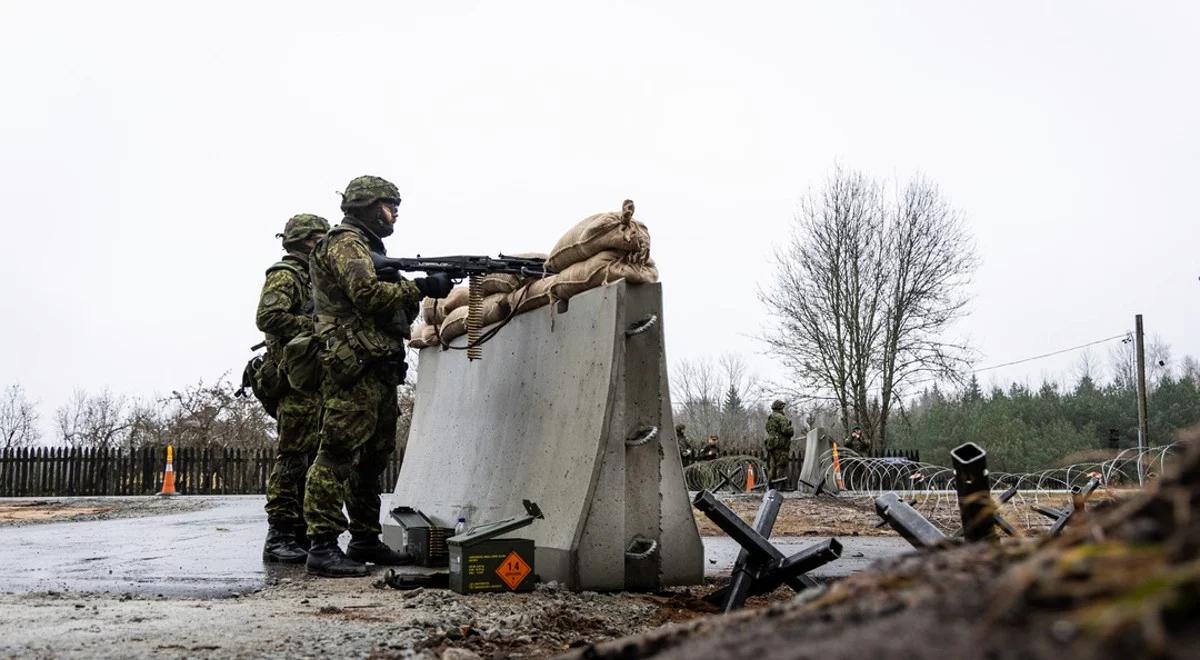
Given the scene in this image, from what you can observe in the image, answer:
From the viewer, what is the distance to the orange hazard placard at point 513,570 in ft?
15.5

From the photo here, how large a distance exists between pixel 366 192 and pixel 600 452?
2.68 m

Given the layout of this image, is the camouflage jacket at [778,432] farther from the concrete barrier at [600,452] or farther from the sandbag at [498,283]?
the concrete barrier at [600,452]

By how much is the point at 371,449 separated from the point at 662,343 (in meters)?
2.33

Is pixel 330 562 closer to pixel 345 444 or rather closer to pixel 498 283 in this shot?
pixel 345 444

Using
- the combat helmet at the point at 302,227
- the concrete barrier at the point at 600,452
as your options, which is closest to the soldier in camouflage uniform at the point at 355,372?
the concrete barrier at the point at 600,452

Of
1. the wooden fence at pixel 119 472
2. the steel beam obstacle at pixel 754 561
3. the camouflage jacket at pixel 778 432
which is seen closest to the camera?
the steel beam obstacle at pixel 754 561

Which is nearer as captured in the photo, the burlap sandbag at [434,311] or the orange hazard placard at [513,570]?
the orange hazard placard at [513,570]

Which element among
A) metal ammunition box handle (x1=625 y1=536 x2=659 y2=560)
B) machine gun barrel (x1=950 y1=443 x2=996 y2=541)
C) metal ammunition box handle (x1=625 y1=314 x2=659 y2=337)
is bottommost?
metal ammunition box handle (x1=625 y1=536 x2=659 y2=560)

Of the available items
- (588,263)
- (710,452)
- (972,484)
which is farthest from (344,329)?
(710,452)

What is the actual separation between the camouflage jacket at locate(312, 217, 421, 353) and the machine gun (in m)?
0.12

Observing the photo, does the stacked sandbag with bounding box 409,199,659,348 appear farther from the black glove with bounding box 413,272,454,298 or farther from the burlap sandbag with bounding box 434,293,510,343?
the black glove with bounding box 413,272,454,298

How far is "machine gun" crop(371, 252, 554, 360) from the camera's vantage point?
6.18 m

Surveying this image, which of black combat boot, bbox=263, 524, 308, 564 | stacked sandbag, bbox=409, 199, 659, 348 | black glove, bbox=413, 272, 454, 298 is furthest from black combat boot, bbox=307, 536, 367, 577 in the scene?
stacked sandbag, bbox=409, 199, 659, 348

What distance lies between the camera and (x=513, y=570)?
4.78m
